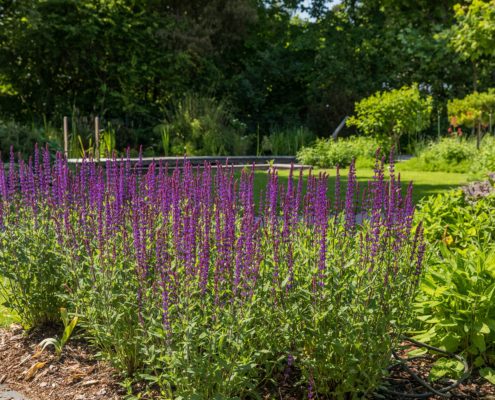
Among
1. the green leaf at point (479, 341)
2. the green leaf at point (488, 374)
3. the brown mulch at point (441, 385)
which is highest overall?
the green leaf at point (479, 341)

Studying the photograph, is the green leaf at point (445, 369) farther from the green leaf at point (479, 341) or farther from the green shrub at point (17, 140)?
the green shrub at point (17, 140)

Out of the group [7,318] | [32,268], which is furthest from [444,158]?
[32,268]

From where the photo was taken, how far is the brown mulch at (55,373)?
3158 mm

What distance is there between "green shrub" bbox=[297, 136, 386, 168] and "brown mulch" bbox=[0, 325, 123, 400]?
11.3 metres

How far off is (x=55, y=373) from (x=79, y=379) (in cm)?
19

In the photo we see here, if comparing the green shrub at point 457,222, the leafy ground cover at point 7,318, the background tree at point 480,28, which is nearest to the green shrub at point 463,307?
the green shrub at point 457,222

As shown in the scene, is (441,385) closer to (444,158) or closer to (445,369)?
(445,369)

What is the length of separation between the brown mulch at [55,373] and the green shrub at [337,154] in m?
11.3

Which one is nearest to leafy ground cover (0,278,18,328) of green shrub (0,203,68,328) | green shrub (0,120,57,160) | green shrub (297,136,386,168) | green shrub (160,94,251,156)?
green shrub (0,203,68,328)

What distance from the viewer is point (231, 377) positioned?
7.98 feet

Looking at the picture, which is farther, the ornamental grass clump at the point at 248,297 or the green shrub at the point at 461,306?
the green shrub at the point at 461,306

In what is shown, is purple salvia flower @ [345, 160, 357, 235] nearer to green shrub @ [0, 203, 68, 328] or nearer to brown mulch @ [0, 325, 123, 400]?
brown mulch @ [0, 325, 123, 400]

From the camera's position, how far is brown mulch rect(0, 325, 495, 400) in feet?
9.99

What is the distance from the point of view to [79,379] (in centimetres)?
329
